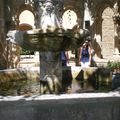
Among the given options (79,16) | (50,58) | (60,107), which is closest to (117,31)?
(79,16)

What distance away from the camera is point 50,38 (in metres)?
7.10

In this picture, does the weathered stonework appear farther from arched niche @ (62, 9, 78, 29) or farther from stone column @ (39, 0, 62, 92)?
stone column @ (39, 0, 62, 92)

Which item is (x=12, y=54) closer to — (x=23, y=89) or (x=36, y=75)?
(x=36, y=75)

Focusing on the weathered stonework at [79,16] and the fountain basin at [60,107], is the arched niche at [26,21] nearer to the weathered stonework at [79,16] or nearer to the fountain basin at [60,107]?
the weathered stonework at [79,16]

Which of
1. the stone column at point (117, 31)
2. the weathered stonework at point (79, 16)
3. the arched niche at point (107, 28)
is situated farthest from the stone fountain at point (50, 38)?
the arched niche at point (107, 28)

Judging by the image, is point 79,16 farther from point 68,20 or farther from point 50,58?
point 50,58

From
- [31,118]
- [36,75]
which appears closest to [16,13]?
[36,75]

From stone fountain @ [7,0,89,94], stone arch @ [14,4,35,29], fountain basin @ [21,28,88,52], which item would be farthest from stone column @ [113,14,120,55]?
fountain basin @ [21,28,88,52]

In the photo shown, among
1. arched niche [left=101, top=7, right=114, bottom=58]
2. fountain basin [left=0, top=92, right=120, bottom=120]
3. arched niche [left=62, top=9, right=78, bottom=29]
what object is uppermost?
arched niche [left=62, top=9, right=78, bottom=29]

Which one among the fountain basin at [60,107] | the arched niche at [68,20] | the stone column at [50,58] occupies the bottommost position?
the fountain basin at [60,107]

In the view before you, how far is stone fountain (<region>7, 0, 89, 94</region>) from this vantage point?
279 inches

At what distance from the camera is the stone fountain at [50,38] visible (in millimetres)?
7094

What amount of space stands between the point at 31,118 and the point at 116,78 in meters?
3.09

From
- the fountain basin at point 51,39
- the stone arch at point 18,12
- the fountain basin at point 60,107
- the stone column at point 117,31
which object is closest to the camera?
the fountain basin at point 60,107
